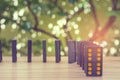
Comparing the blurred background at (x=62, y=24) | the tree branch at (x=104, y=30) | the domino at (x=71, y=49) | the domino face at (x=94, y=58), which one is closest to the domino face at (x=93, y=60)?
the domino face at (x=94, y=58)

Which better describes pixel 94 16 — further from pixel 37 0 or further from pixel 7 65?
pixel 7 65

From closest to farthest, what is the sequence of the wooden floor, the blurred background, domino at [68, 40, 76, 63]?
1. the wooden floor
2. domino at [68, 40, 76, 63]
3. the blurred background

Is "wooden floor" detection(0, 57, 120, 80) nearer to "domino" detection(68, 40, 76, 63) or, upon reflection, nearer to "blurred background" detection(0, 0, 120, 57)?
"domino" detection(68, 40, 76, 63)

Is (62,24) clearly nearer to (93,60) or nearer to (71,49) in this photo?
(71,49)

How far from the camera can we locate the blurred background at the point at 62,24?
15.4ft

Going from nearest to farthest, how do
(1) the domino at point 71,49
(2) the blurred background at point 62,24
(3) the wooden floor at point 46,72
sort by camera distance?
1. (3) the wooden floor at point 46,72
2. (1) the domino at point 71,49
3. (2) the blurred background at point 62,24

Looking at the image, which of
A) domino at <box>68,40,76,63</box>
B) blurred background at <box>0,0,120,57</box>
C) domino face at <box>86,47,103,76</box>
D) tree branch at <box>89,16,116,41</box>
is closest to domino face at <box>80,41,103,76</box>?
domino face at <box>86,47,103,76</box>

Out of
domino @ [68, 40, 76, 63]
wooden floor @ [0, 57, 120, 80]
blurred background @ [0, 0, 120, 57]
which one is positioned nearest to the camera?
wooden floor @ [0, 57, 120, 80]

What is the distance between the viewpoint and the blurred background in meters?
4.68

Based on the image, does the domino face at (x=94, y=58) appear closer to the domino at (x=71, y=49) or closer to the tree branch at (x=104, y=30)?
the domino at (x=71, y=49)

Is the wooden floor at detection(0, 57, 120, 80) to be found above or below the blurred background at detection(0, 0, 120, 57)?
below

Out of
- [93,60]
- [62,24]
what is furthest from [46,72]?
[62,24]

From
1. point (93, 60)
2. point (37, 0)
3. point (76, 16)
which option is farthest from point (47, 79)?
point (76, 16)

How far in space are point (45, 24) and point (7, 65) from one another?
7.80 ft
